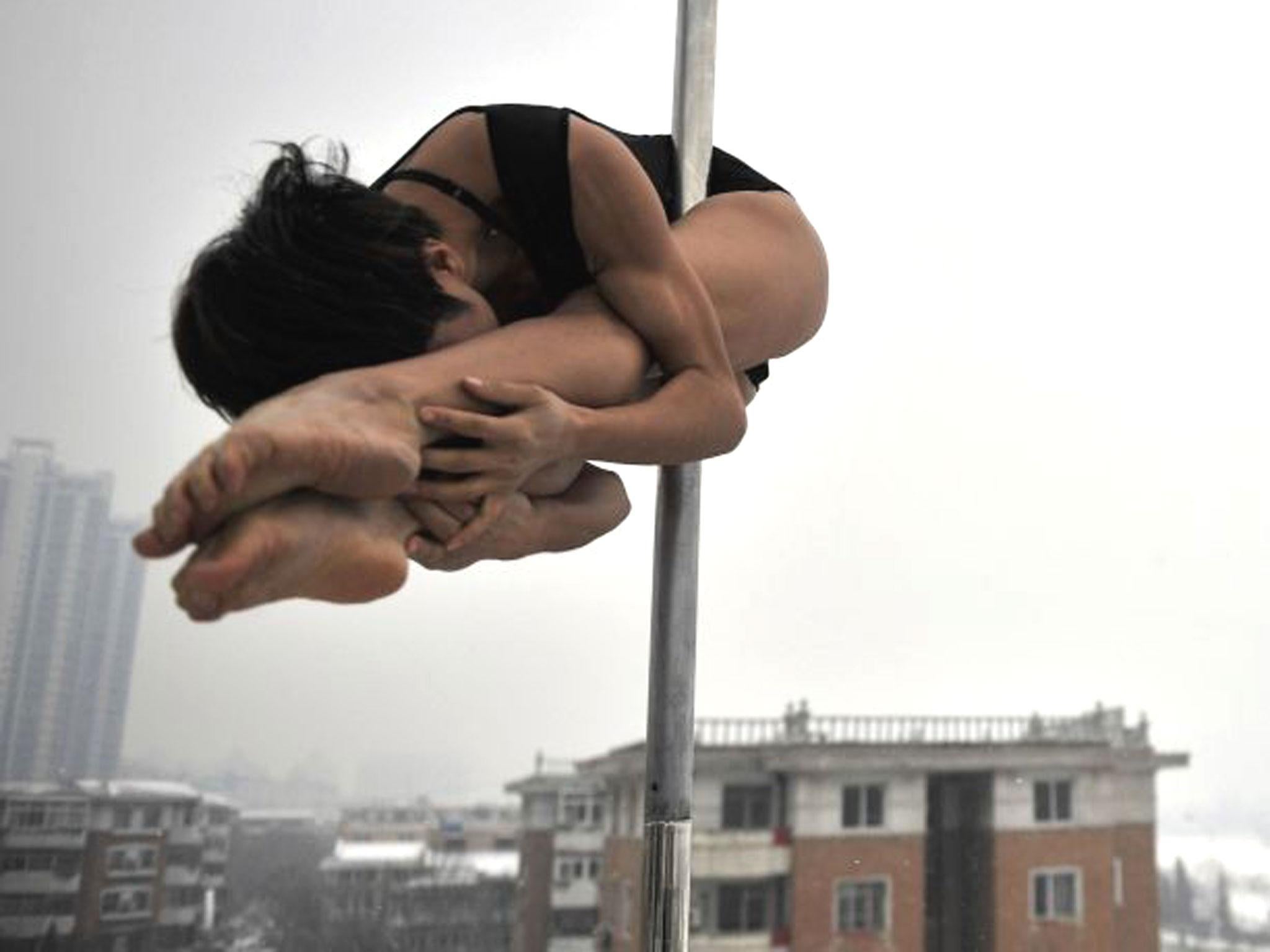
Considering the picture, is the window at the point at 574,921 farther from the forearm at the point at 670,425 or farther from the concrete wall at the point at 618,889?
the forearm at the point at 670,425

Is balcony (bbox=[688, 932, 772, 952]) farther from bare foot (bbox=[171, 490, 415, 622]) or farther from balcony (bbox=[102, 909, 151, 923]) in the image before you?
bare foot (bbox=[171, 490, 415, 622])

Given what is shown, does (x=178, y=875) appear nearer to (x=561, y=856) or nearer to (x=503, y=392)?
(x=561, y=856)

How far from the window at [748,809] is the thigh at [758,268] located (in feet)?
30.1

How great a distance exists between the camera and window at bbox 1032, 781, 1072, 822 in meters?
9.23

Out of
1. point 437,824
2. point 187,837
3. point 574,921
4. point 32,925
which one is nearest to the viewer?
point 32,925

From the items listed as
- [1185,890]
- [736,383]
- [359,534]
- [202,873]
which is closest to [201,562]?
[359,534]

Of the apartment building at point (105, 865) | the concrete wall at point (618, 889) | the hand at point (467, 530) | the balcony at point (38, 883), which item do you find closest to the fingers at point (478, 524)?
the hand at point (467, 530)

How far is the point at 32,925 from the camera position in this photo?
6.95m

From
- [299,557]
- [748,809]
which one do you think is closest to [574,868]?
[748,809]

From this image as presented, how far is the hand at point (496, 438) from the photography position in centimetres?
52

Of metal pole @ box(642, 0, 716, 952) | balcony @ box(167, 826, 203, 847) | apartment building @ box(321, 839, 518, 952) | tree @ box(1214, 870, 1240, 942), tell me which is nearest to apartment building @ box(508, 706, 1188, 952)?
apartment building @ box(321, 839, 518, 952)

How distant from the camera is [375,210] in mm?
568

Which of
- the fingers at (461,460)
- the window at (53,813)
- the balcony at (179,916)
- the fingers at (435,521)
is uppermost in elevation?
the fingers at (461,460)

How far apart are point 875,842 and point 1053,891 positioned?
1678mm
